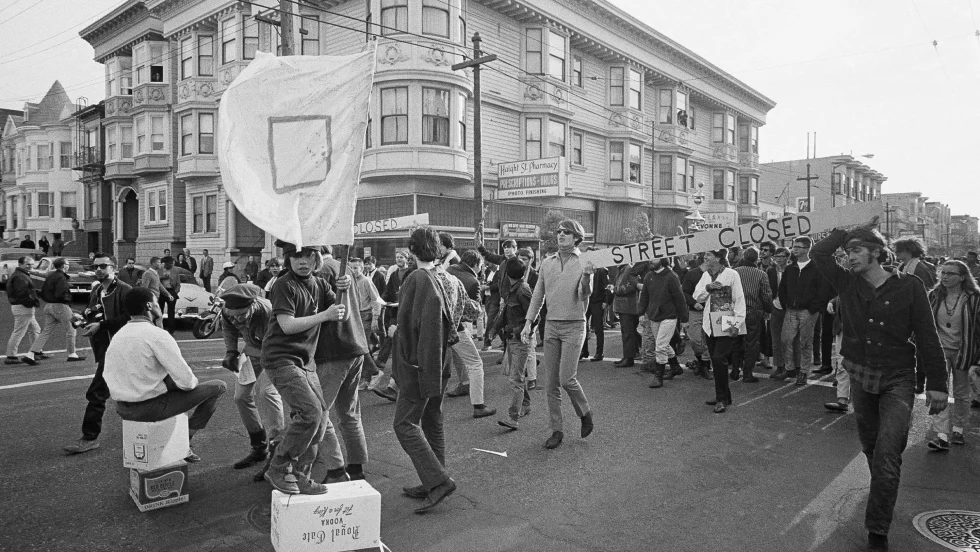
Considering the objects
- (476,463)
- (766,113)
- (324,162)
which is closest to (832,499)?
(476,463)

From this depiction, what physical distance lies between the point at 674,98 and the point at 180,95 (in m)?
24.1

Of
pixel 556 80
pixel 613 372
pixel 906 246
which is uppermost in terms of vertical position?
pixel 556 80

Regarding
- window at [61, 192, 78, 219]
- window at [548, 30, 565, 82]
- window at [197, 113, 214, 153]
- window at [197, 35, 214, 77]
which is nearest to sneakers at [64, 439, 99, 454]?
window at [548, 30, 565, 82]

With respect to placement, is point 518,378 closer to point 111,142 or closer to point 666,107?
point 666,107

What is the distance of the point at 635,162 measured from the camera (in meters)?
32.0

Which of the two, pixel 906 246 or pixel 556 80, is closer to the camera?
pixel 906 246

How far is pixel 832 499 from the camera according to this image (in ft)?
16.3

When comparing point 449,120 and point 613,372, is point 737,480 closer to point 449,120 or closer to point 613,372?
point 613,372

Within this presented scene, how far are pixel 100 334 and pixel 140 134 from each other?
1173 inches

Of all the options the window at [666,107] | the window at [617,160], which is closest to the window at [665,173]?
the window at [666,107]

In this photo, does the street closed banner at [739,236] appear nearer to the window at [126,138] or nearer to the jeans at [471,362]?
the jeans at [471,362]

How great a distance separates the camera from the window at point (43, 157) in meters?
45.6

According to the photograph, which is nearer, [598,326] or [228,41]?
[598,326]

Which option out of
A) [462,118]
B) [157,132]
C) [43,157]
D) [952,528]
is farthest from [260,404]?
[43,157]
